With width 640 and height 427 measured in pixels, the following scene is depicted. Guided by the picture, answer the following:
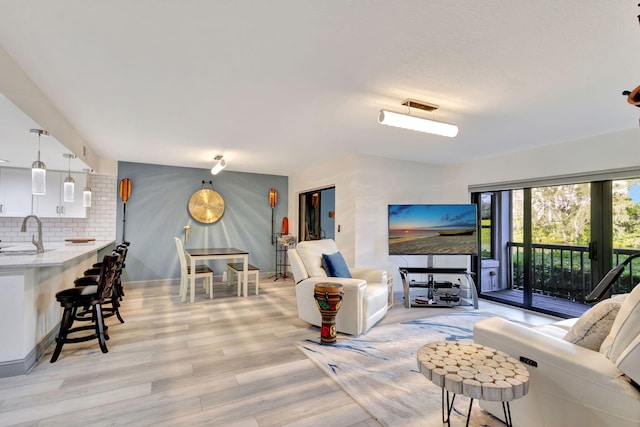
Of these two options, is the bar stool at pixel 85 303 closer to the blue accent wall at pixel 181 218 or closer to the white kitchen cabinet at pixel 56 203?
the white kitchen cabinet at pixel 56 203

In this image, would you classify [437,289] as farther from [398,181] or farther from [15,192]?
[15,192]

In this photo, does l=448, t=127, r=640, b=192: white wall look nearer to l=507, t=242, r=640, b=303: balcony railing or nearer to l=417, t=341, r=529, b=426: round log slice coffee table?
l=507, t=242, r=640, b=303: balcony railing

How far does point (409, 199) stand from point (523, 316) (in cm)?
239

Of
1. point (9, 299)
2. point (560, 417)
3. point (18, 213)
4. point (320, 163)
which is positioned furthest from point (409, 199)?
point (18, 213)

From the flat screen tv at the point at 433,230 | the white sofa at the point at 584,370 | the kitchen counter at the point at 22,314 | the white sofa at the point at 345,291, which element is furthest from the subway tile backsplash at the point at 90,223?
the white sofa at the point at 584,370

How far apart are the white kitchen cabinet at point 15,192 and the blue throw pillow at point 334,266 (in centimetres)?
486

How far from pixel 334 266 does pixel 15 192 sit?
17.0 ft

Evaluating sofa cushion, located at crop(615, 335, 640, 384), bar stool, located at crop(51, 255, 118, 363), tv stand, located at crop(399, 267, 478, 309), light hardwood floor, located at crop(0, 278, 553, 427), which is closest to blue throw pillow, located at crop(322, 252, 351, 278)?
light hardwood floor, located at crop(0, 278, 553, 427)

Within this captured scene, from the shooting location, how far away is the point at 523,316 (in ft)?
14.0

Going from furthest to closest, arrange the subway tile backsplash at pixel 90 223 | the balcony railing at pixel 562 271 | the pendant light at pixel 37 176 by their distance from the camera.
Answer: the subway tile backsplash at pixel 90 223
the balcony railing at pixel 562 271
the pendant light at pixel 37 176

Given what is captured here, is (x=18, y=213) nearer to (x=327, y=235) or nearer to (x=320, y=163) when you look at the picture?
(x=320, y=163)

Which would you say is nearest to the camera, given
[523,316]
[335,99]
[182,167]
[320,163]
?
[335,99]

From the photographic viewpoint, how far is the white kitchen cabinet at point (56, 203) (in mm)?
5021

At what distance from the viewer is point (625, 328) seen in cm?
140
